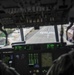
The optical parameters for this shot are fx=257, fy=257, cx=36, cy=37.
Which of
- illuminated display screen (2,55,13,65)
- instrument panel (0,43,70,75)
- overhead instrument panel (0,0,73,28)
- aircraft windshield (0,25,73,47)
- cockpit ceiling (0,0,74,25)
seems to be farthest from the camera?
aircraft windshield (0,25,73,47)

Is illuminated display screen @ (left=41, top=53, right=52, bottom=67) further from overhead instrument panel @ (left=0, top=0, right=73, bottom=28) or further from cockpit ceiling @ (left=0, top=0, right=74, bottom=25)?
cockpit ceiling @ (left=0, top=0, right=74, bottom=25)

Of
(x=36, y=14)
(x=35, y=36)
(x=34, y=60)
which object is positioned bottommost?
(x=34, y=60)

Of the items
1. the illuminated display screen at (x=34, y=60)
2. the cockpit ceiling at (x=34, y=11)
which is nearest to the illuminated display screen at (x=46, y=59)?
the illuminated display screen at (x=34, y=60)

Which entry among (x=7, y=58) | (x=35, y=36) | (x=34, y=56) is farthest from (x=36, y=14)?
(x=35, y=36)

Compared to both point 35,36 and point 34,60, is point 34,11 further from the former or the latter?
point 35,36

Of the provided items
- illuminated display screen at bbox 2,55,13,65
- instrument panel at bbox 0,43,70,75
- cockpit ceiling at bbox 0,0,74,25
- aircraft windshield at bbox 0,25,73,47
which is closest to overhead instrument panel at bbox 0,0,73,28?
cockpit ceiling at bbox 0,0,74,25

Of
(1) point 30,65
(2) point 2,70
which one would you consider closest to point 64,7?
(2) point 2,70

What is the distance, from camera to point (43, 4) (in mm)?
2887

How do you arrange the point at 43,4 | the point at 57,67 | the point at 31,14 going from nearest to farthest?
the point at 57,67 → the point at 43,4 → the point at 31,14

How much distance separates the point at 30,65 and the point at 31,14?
6.19ft

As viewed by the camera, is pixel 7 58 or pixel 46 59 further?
pixel 7 58

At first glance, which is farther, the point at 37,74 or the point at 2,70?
the point at 37,74

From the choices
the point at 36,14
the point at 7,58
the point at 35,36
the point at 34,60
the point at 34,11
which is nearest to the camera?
the point at 34,11

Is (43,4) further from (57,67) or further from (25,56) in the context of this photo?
(25,56)
